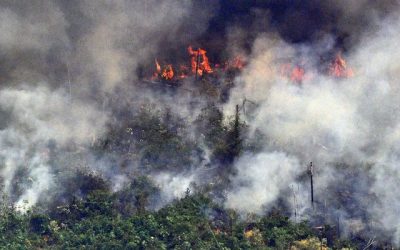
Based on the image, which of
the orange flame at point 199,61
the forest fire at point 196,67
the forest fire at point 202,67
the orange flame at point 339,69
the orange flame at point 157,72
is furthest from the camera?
the orange flame at point 199,61

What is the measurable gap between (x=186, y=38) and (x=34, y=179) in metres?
15.0

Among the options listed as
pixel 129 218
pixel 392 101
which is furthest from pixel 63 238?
pixel 392 101

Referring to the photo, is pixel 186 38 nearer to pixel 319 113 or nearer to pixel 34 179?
pixel 319 113

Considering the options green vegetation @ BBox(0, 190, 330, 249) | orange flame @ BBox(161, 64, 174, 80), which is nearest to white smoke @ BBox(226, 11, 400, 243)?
green vegetation @ BBox(0, 190, 330, 249)

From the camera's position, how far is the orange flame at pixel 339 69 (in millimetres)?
53188

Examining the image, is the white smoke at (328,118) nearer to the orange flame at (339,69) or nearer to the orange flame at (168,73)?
the orange flame at (339,69)

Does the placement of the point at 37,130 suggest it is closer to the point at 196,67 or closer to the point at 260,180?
the point at 196,67

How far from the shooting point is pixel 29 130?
162 ft

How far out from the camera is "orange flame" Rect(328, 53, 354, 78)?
5319 centimetres

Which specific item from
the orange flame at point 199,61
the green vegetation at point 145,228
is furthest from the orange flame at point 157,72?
the green vegetation at point 145,228

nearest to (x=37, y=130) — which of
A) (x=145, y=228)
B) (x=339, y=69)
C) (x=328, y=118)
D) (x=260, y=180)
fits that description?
(x=145, y=228)

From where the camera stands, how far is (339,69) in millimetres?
53750

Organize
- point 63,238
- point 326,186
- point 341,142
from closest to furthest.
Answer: point 63,238, point 326,186, point 341,142

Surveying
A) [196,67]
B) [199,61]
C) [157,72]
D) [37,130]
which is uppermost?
[199,61]
